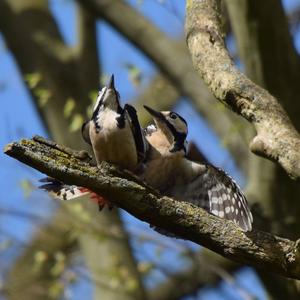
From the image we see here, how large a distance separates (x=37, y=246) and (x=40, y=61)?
87.9 inches

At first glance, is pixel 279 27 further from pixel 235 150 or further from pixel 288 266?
pixel 288 266

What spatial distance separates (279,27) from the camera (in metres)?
4.80

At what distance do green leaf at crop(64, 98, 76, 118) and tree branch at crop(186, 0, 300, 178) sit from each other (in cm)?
248

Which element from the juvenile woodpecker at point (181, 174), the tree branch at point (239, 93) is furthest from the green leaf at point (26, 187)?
the tree branch at point (239, 93)

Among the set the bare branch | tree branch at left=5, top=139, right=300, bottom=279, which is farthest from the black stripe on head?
the bare branch

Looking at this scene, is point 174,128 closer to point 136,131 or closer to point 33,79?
point 136,131

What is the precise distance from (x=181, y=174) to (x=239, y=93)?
0.93 m

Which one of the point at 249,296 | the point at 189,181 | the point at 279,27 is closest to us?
the point at 189,181

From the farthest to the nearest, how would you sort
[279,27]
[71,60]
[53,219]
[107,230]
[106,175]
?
[53,219], [71,60], [107,230], [279,27], [106,175]

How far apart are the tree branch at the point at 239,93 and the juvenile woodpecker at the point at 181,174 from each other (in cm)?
54

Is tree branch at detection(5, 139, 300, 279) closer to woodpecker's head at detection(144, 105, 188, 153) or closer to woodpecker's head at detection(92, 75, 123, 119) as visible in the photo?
woodpecker's head at detection(92, 75, 123, 119)

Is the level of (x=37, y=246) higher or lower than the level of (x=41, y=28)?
lower

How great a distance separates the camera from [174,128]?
4031mm

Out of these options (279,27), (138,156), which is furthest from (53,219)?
(138,156)
